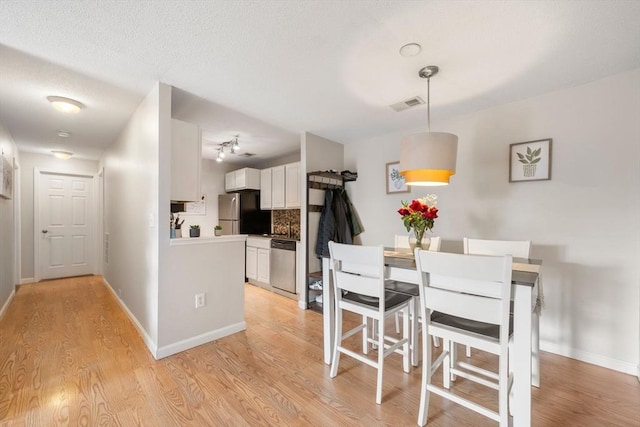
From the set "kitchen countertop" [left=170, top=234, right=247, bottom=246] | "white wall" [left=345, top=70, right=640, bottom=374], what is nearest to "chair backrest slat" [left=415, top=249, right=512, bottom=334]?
"white wall" [left=345, top=70, right=640, bottom=374]

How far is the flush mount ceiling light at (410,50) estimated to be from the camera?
1.78 metres

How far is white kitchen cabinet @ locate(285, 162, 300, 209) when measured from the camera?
13.9 ft

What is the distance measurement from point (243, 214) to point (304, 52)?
3.61m

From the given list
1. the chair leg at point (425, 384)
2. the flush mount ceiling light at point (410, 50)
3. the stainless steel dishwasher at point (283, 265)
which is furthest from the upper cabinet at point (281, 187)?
the chair leg at point (425, 384)

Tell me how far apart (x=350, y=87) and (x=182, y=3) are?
1.36 metres

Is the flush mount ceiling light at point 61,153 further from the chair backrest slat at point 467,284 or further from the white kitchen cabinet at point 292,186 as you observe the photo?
the chair backrest slat at point 467,284

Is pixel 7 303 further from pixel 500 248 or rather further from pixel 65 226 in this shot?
pixel 500 248

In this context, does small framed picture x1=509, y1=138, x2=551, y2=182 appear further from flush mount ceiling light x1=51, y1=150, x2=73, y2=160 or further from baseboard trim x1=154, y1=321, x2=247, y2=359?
flush mount ceiling light x1=51, y1=150, x2=73, y2=160

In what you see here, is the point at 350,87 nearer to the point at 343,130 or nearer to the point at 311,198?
the point at 343,130

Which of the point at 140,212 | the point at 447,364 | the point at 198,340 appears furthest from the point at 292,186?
the point at 447,364

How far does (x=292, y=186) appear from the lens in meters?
4.32

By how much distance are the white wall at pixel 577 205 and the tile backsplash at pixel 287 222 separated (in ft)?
8.83

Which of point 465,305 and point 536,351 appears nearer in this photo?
point 465,305

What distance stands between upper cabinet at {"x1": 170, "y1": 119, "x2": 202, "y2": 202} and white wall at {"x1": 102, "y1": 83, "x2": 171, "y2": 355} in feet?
0.54
